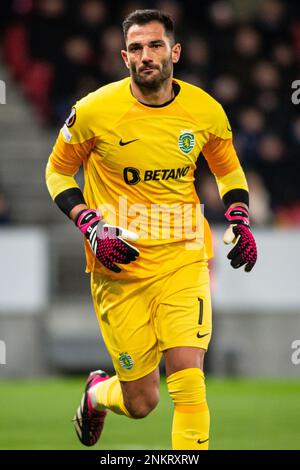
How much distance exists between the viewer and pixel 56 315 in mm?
13109

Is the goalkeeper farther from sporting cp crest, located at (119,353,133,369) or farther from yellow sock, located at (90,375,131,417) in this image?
yellow sock, located at (90,375,131,417)

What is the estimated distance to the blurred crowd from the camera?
14.0m

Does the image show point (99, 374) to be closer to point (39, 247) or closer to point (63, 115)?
point (39, 247)

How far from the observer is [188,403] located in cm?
634

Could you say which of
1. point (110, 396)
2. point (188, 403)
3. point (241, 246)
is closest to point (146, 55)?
point (241, 246)

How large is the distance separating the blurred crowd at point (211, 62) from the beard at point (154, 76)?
22.8ft

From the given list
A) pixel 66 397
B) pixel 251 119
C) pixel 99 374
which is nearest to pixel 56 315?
pixel 66 397

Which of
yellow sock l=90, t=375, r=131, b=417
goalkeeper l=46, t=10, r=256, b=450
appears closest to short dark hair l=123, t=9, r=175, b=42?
goalkeeper l=46, t=10, r=256, b=450

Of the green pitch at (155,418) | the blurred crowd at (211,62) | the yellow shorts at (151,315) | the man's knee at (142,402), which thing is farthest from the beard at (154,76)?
the blurred crowd at (211,62)

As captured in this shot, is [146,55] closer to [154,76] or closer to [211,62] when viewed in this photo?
[154,76]

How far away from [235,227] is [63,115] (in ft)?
27.1

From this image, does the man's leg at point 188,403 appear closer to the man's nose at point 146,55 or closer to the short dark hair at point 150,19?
the man's nose at point 146,55

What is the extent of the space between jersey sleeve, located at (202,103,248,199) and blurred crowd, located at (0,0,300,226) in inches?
255

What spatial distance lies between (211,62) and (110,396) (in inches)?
339
